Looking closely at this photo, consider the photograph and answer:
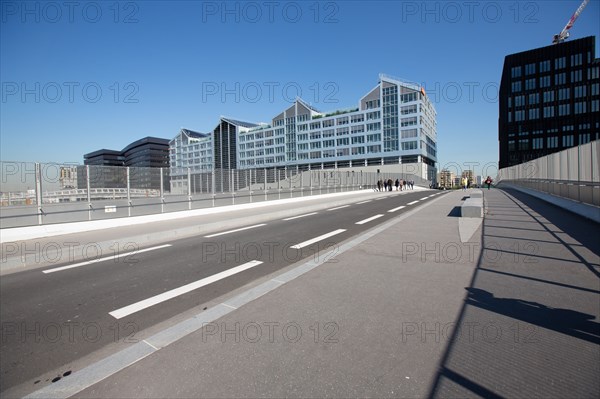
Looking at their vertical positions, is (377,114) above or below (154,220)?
above

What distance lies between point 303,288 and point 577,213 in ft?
38.3

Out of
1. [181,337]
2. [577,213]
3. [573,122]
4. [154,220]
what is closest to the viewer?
[181,337]

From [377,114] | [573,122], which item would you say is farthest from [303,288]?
→ [573,122]

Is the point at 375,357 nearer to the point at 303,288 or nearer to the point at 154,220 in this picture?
the point at 303,288

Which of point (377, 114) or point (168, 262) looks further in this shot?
point (377, 114)

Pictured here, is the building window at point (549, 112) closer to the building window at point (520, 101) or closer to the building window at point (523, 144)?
the building window at point (520, 101)

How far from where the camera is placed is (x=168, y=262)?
6488 millimetres

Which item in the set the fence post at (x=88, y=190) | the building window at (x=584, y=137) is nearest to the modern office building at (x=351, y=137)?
the building window at (x=584, y=137)

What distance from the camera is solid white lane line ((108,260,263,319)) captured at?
4.00 meters

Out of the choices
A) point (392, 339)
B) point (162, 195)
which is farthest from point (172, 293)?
point (162, 195)

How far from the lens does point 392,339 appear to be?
3068 mm

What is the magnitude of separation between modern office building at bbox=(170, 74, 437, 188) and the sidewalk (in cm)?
7330

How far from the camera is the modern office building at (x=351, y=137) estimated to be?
75.0m

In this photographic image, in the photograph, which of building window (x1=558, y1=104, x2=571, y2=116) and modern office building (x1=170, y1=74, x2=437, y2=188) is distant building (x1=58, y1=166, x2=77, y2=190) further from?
building window (x1=558, y1=104, x2=571, y2=116)
